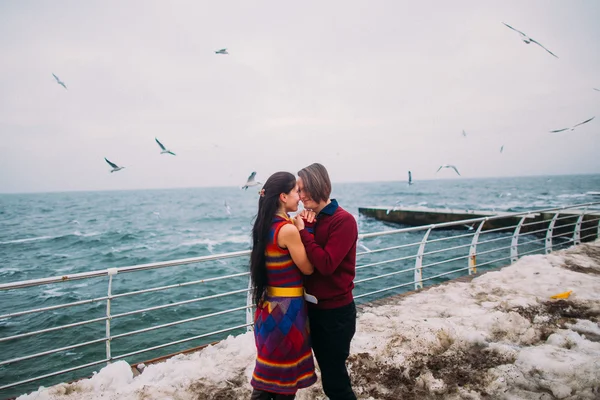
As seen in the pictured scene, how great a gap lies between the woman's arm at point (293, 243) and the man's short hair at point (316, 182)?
0.27m

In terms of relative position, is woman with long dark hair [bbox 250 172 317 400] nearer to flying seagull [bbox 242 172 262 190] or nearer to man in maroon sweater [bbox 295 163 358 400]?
man in maroon sweater [bbox 295 163 358 400]

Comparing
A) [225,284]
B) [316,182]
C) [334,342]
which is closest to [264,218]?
[316,182]

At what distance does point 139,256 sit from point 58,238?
11.6 metres

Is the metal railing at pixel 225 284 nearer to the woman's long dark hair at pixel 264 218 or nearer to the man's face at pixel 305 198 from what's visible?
the woman's long dark hair at pixel 264 218

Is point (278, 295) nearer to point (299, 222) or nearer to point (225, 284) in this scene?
point (299, 222)

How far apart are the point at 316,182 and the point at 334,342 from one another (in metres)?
0.95

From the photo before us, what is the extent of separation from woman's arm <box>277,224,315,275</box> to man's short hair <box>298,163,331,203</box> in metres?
0.27

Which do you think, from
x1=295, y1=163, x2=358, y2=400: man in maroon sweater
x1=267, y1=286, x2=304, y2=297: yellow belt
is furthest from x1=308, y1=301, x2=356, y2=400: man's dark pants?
x1=267, y1=286, x2=304, y2=297: yellow belt

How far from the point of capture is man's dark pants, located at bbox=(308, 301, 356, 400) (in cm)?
194

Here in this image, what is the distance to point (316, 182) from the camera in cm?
191

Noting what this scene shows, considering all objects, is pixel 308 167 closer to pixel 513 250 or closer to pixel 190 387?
pixel 190 387

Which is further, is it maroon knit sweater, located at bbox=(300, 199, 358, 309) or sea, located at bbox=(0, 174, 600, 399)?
sea, located at bbox=(0, 174, 600, 399)

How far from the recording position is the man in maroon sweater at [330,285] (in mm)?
1888

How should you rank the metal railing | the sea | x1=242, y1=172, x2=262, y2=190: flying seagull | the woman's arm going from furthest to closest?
1. the sea
2. x1=242, y1=172, x2=262, y2=190: flying seagull
3. the metal railing
4. the woman's arm
